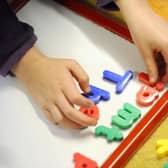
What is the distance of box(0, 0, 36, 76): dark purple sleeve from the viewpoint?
64 cm

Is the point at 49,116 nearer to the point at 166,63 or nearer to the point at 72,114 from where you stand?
the point at 72,114

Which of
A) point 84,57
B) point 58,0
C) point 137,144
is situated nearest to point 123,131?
point 137,144

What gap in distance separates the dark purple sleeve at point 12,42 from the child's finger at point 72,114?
99 mm

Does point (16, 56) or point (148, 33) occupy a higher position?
point (148, 33)

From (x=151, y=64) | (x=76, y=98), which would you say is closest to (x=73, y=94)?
(x=76, y=98)

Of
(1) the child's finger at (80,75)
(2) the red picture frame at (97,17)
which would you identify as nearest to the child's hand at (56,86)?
(1) the child's finger at (80,75)

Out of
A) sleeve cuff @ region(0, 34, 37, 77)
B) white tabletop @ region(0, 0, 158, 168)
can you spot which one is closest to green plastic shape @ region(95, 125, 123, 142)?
white tabletop @ region(0, 0, 158, 168)

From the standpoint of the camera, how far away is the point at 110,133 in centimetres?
57

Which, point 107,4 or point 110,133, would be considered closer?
point 110,133

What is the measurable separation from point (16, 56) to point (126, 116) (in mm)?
167

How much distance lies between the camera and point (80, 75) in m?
0.58

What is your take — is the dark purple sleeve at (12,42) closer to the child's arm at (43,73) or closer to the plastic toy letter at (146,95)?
the child's arm at (43,73)

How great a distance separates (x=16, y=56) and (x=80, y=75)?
11cm

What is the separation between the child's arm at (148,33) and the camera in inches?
23.7
